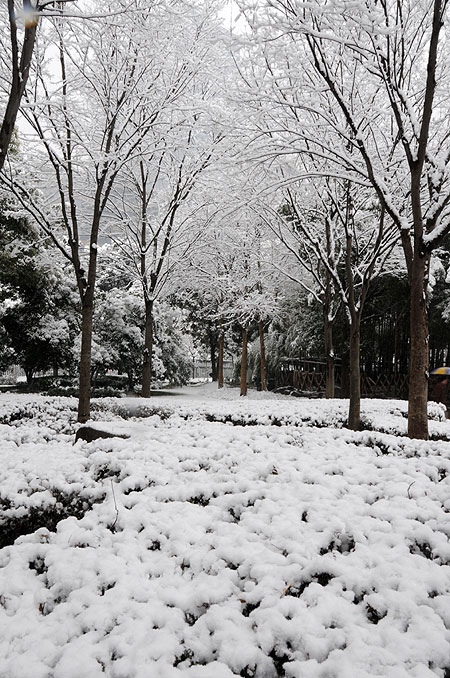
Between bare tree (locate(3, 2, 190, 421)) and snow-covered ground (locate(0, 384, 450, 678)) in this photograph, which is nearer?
snow-covered ground (locate(0, 384, 450, 678))

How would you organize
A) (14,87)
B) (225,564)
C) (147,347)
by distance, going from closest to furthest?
(225,564), (14,87), (147,347)

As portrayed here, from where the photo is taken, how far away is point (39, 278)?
11.8m

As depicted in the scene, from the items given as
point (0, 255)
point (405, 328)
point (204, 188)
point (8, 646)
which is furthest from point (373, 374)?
point (8, 646)

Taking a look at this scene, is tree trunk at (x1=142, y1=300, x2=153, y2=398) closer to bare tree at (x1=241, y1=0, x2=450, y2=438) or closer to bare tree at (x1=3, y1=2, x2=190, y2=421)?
bare tree at (x1=3, y1=2, x2=190, y2=421)

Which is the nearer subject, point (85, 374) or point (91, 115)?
point (85, 374)

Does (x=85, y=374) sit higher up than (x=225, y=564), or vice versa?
(x=85, y=374)

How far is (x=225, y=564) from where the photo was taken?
2523 mm

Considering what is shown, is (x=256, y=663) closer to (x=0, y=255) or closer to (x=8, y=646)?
(x=8, y=646)

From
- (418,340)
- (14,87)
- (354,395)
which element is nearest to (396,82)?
(418,340)

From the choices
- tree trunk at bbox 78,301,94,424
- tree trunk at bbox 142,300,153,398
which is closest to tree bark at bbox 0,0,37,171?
tree trunk at bbox 78,301,94,424

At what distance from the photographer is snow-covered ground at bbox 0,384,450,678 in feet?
6.05

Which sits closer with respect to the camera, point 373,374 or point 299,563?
point 299,563

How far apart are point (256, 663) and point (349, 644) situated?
429 mm

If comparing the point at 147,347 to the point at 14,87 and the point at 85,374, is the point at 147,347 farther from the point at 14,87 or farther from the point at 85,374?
the point at 14,87
